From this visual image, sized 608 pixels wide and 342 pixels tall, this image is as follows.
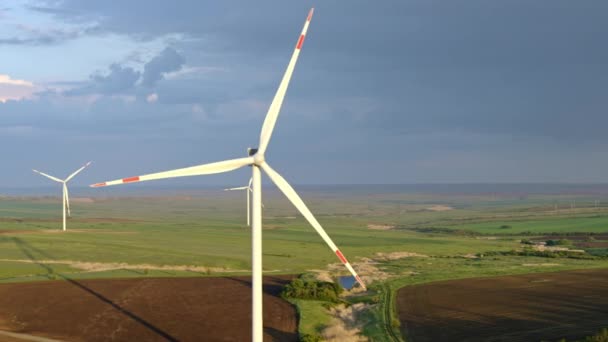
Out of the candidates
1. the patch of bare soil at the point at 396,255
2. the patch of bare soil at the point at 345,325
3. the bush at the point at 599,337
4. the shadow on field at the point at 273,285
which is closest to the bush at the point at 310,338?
the patch of bare soil at the point at 345,325

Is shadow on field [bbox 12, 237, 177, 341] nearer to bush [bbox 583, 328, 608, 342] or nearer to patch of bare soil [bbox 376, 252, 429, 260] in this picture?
bush [bbox 583, 328, 608, 342]

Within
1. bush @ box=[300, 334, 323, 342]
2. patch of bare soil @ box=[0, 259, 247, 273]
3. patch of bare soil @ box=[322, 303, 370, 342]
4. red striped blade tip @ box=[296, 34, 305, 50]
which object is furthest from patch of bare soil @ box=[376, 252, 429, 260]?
red striped blade tip @ box=[296, 34, 305, 50]

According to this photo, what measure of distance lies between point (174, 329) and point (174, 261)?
3881cm

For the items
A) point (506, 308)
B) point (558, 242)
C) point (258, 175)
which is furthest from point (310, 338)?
point (558, 242)

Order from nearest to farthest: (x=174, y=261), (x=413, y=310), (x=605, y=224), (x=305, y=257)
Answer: (x=413, y=310), (x=174, y=261), (x=305, y=257), (x=605, y=224)

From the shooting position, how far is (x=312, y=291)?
64.5m

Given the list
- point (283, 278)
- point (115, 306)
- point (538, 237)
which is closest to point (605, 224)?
point (538, 237)

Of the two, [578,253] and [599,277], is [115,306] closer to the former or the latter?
[599,277]

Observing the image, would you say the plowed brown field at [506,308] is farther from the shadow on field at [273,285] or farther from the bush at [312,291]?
the shadow on field at [273,285]

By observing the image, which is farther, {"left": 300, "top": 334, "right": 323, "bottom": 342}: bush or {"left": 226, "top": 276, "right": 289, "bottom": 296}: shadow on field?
{"left": 226, "top": 276, "right": 289, "bottom": 296}: shadow on field

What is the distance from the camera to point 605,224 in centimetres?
18212

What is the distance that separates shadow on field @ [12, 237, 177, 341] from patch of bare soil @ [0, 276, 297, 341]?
82 millimetres

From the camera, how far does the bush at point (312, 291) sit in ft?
209

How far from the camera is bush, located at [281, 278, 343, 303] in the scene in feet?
209
